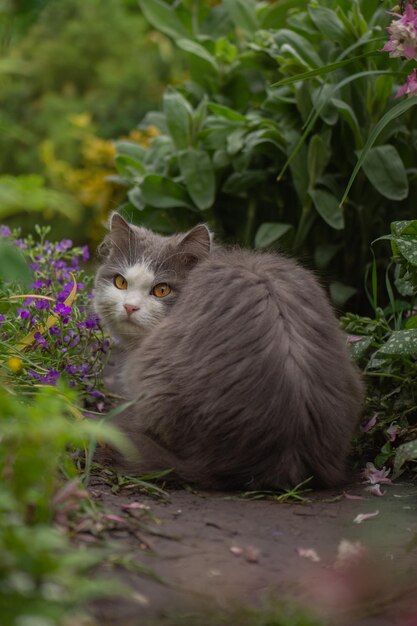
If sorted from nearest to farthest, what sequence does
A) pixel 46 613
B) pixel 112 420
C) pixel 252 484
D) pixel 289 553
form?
pixel 46 613 → pixel 289 553 → pixel 252 484 → pixel 112 420

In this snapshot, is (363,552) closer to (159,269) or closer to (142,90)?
(159,269)

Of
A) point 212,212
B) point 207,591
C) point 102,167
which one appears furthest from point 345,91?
point 102,167

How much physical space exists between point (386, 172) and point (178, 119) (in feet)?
3.38

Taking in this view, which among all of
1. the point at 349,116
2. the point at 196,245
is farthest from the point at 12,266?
the point at 349,116

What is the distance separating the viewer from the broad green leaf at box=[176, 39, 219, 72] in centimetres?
416

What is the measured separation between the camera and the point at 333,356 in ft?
8.63

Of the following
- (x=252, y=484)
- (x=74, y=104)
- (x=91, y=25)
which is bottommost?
(x=252, y=484)

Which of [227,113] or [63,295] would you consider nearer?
[63,295]

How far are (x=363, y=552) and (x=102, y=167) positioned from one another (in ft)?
16.4

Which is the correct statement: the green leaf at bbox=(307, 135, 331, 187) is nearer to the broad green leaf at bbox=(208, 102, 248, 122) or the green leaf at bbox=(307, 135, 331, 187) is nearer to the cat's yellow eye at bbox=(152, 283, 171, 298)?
the broad green leaf at bbox=(208, 102, 248, 122)

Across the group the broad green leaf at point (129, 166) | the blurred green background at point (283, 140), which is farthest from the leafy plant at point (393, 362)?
the broad green leaf at point (129, 166)

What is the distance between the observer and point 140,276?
3068 mm

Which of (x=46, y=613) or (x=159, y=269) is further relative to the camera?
(x=159, y=269)

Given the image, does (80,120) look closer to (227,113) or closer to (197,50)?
(197,50)
